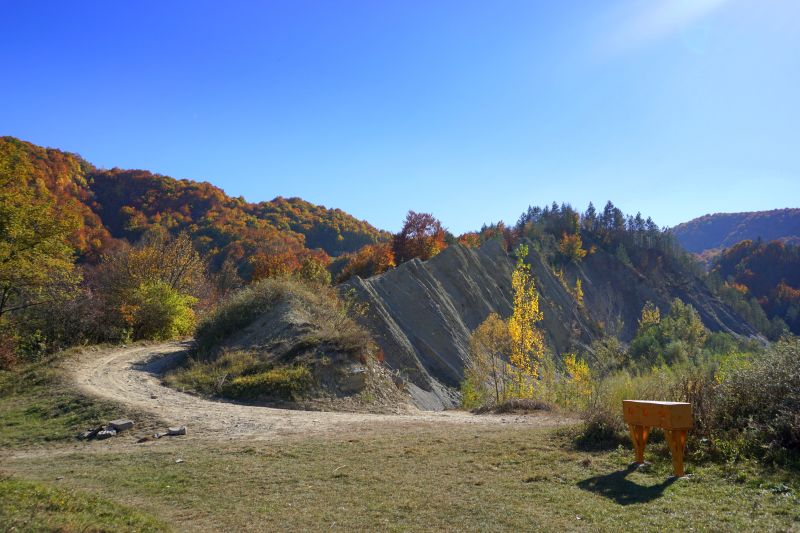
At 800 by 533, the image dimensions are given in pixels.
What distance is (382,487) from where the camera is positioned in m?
7.31

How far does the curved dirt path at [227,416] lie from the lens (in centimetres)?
1205

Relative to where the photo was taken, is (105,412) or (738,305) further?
(738,305)

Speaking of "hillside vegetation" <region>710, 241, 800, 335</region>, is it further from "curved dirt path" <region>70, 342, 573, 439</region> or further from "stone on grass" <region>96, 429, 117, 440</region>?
"stone on grass" <region>96, 429, 117, 440</region>

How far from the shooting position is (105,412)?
42.5ft

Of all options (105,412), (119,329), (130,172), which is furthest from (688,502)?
(130,172)

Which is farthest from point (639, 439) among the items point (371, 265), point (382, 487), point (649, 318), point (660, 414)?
point (649, 318)

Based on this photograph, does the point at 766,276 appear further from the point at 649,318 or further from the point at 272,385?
the point at 272,385

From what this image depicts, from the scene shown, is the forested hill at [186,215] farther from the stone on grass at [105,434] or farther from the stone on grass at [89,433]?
the stone on grass at [105,434]

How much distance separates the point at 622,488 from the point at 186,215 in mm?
78791

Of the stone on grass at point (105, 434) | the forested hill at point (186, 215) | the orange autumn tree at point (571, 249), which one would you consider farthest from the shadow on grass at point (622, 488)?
the orange autumn tree at point (571, 249)

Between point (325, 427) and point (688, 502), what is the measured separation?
8.11 meters

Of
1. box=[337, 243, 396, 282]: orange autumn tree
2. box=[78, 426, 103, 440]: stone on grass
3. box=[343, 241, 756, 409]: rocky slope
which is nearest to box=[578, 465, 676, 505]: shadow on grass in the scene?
box=[78, 426, 103, 440]: stone on grass

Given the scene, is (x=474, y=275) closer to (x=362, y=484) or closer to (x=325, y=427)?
(x=325, y=427)

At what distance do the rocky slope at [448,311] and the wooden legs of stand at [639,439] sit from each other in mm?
13657
